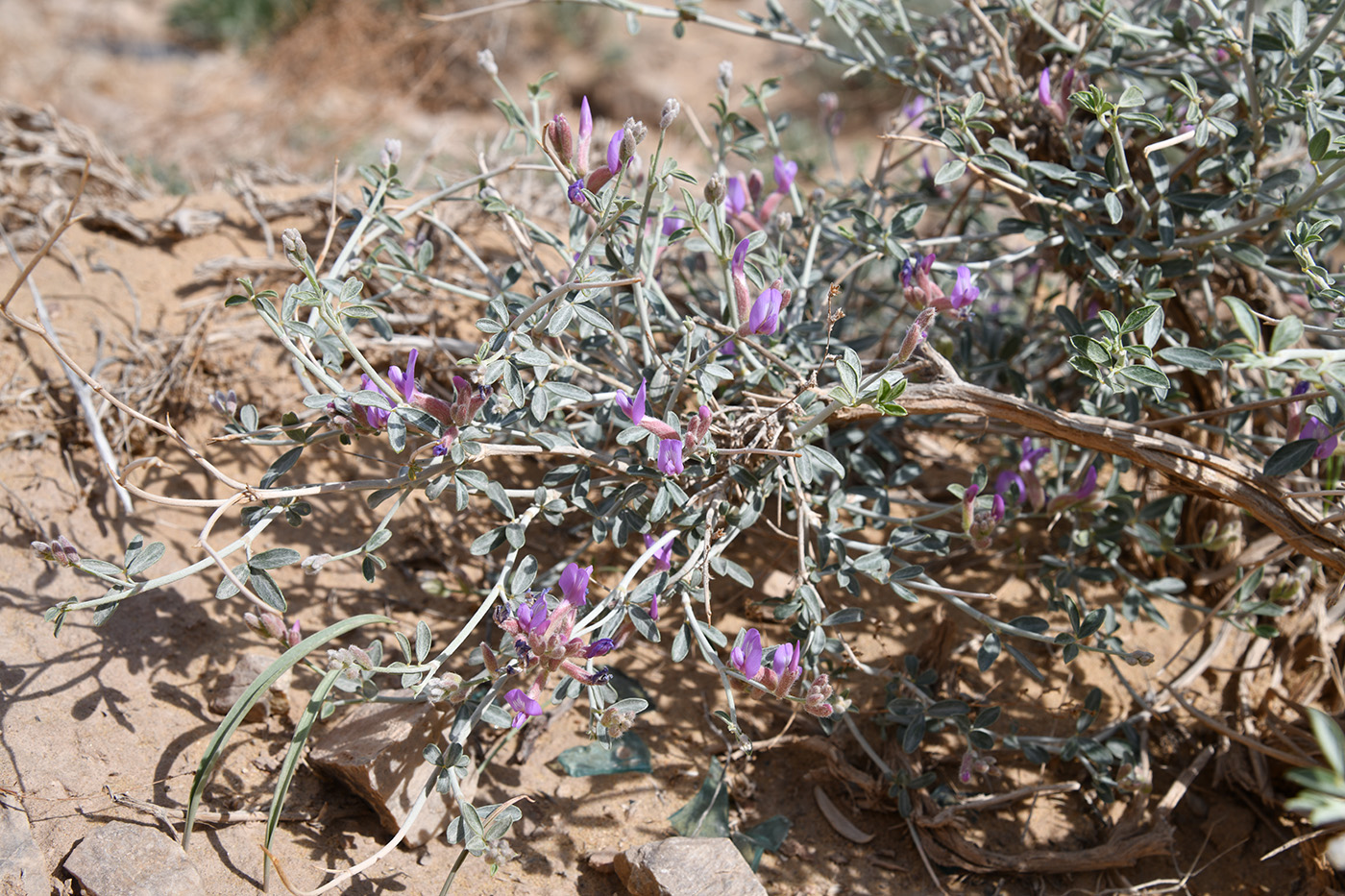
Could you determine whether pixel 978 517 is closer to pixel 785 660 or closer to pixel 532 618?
pixel 785 660

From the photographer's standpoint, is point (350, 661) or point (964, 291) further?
point (964, 291)

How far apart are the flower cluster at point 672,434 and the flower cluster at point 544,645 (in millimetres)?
251

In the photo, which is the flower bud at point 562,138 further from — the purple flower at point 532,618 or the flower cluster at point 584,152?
the purple flower at point 532,618

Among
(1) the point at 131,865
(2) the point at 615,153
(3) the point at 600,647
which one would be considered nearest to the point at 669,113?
(2) the point at 615,153

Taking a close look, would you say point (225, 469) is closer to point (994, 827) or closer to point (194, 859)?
point (194, 859)

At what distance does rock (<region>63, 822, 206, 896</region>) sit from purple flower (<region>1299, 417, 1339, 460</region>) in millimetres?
2228

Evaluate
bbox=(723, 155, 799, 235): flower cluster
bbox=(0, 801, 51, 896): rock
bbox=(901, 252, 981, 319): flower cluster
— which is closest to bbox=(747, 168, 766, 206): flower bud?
bbox=(723, 155, 799, 235): flower cluster

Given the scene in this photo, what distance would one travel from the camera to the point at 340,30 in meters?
7.20

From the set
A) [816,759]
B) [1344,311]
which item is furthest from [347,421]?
[1344,311]

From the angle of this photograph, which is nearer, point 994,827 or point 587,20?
point 994,827

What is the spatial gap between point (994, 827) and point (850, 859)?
13.0 inches

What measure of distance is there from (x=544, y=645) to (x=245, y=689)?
776 mm

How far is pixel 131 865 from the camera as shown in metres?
1.52

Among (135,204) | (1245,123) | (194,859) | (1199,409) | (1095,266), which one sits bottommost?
(194,859)
